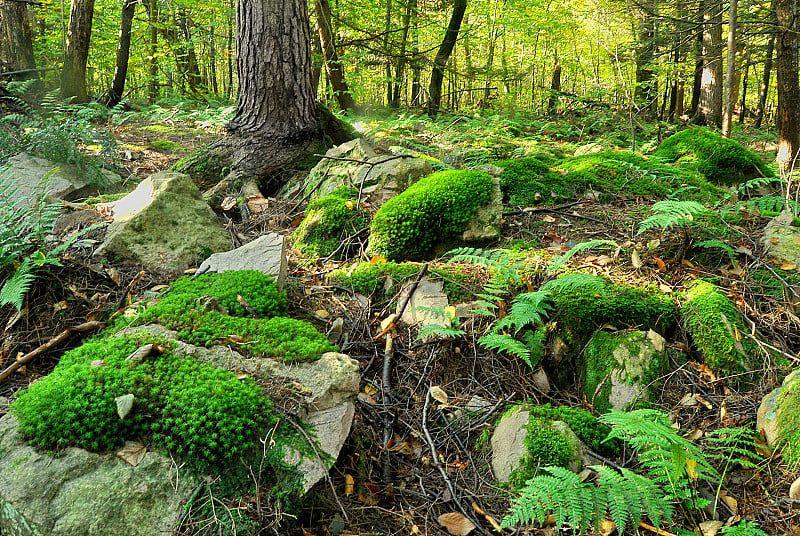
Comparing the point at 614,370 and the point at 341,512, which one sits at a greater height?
the point at 614,370

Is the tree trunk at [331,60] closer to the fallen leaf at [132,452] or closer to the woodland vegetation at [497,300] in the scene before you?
the woodland vegetation at [497,300]

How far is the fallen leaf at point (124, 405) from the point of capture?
2.11m

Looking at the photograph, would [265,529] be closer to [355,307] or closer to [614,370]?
[355,307]

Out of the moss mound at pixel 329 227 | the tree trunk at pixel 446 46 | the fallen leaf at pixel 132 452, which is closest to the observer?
the fallen leaf at pixel 132 452

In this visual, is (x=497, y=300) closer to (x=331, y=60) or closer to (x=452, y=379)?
(x=452, y=379)

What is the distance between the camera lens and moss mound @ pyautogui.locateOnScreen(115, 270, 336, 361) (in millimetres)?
2758

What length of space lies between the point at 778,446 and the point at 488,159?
4.15 m

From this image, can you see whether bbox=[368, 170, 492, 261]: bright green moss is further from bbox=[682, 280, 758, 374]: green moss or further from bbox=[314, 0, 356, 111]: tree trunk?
bbox=[314, 0, 356, 111]: tree trunk

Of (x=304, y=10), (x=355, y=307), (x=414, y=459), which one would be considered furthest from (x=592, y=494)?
(x=304, y=10)

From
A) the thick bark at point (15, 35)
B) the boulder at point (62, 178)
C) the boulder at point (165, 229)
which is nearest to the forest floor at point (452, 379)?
the boulder at point (165, 229)

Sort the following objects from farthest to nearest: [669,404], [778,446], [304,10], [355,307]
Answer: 1. [304,10]
2. [355,307]
3. [669,404]
4. [778,446]

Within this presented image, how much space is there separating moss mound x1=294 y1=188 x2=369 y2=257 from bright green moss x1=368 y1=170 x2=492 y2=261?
0.30 metres

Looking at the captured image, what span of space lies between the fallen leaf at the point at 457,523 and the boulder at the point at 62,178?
490 cm

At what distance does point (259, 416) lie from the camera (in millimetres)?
2262
